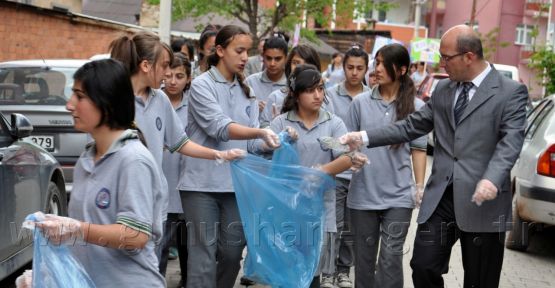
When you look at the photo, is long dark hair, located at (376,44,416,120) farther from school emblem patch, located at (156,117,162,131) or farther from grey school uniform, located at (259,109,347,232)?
school emblem patch, located at (156,117,162,131)

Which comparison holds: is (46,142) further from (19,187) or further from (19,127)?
(19,187)

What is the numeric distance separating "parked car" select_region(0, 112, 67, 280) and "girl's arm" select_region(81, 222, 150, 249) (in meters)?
3.01

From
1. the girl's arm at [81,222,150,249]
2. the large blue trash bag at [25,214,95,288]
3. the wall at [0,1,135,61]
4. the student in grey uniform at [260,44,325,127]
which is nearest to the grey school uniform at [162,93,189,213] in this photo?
the student in grey uniform at [260,44,325,127]

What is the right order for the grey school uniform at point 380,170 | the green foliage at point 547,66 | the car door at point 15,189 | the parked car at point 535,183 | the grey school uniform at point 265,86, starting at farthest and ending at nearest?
the green foliage at point 547,66 < the parked car at point 535,183 < the grey school uniform at point 265,86 < the grey school uniform at point 380,170 < the car door at point 15,189

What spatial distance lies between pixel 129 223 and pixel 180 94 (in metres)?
3.72

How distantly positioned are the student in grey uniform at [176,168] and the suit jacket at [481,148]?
1.85m

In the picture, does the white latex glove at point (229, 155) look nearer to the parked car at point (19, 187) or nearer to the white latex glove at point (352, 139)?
the white latex glove at point (352, 139)

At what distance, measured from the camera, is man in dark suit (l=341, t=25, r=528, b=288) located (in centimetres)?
522

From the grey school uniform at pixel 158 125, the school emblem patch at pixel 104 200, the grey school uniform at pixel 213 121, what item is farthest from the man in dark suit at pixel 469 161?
the school emblem patch at pixel 104 200

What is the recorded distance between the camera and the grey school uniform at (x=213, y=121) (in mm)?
5848

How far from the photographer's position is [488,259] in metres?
5.43

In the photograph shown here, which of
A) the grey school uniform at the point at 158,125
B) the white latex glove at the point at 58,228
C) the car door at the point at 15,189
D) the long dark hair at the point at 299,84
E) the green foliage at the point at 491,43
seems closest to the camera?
the white latex glove at the point at 58,228

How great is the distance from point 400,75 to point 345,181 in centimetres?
129

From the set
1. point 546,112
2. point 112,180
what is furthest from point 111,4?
point 112,180
